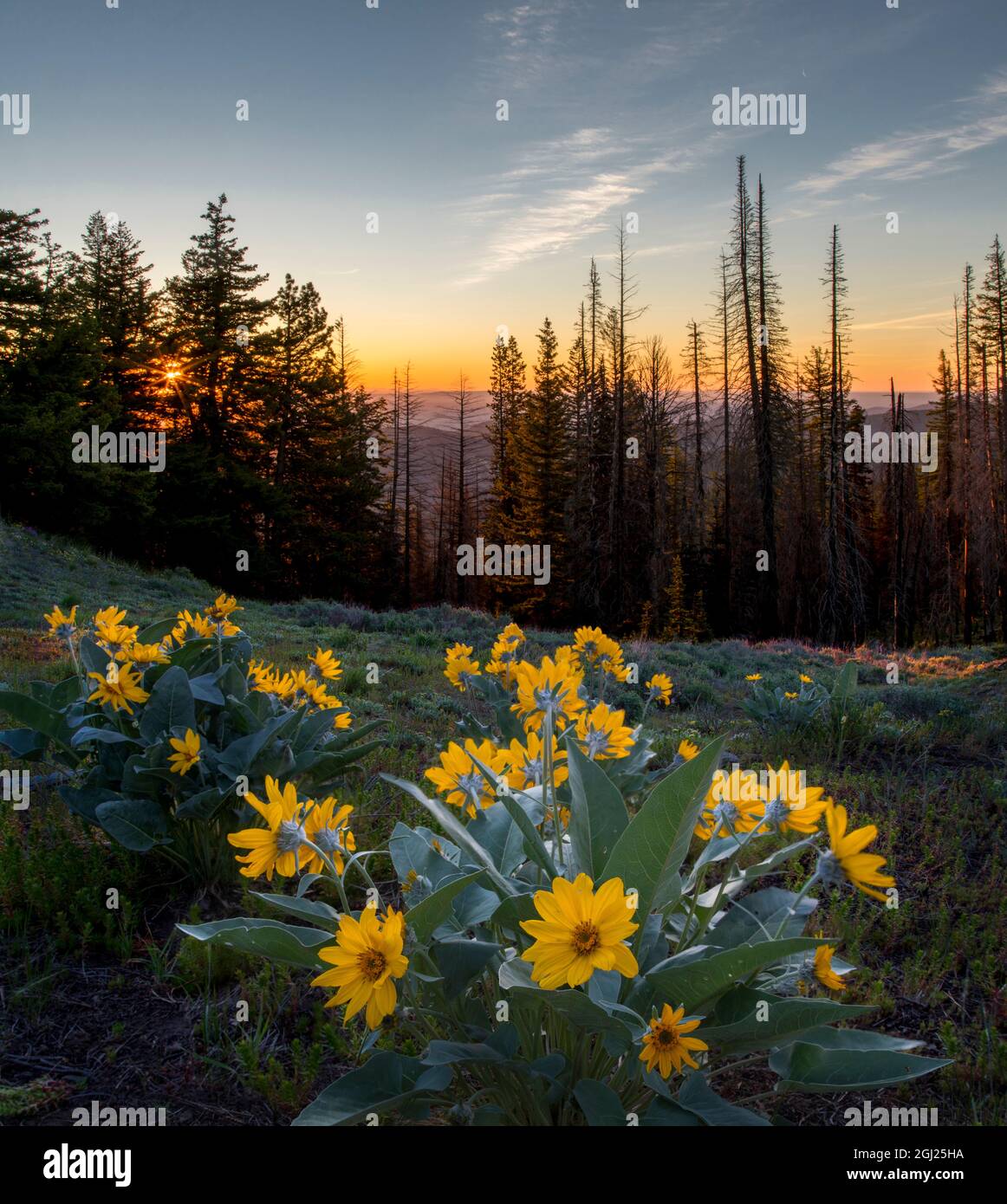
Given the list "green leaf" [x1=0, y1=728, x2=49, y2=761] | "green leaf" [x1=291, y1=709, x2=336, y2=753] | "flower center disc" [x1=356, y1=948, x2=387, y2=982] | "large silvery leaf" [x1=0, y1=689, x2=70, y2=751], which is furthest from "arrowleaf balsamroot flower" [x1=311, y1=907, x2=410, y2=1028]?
"green leaf" [x1=0, y1=728, x2=49, y2=761]

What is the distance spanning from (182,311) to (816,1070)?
30555 millimetres

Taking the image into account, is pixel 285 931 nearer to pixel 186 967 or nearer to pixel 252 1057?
pixel 252 1057

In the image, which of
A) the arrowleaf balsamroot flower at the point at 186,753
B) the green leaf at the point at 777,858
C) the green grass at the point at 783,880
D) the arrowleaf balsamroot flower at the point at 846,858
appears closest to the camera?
the arrowleaf balsamroot flower at the point at 846,858

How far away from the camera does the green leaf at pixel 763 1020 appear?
1401 millimetres

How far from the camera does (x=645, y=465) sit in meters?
36.7

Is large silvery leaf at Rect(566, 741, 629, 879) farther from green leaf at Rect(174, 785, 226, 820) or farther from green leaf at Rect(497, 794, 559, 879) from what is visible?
green leaf at Rect(174, 785, 226, 820)

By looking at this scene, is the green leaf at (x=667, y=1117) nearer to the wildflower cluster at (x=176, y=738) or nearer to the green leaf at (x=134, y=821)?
the wildflower cluster at (x=176, y=738)

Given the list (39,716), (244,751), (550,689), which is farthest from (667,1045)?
(39,716)

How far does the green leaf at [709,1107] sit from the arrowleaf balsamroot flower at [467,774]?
27.5 inches

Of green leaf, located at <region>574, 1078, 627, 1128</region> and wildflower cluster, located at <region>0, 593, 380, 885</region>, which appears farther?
wildflower cluster, located at <region>0, 593, 380, 885</region>

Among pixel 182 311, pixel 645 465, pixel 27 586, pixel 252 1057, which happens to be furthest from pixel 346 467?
pixel 252 1057

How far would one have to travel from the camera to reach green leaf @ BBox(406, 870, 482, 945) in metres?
1.39

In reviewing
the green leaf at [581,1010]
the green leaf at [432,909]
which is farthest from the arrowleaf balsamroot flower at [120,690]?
the green leaf at [581,1010]

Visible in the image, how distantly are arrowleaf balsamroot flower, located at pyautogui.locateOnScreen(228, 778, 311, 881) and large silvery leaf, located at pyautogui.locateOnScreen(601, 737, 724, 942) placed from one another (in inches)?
23.7
